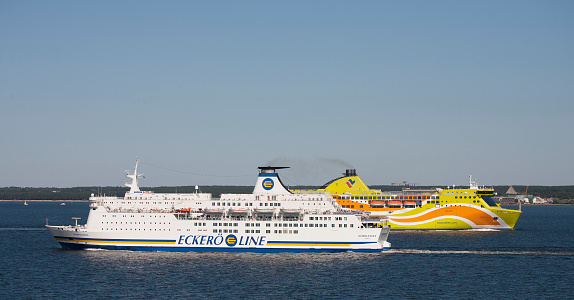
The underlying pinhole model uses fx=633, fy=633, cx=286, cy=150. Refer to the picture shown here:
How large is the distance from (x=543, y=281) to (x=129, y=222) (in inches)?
1268

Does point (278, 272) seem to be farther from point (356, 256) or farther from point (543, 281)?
point (543, 281)

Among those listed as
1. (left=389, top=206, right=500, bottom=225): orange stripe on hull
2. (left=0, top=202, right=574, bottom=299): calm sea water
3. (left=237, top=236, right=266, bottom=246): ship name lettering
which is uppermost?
(left=389, top=206, right=500, bottom=225): orange stripe on hull

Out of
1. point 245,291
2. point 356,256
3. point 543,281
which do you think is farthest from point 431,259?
point 245,291

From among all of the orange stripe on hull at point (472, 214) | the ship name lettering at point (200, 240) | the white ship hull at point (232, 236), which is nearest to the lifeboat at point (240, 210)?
the white ship hull at point (232, 236)

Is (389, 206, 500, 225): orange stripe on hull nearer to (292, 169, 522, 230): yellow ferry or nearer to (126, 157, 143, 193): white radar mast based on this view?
(292, 169, 522, 230): yellow ferry

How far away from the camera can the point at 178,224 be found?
5278cm

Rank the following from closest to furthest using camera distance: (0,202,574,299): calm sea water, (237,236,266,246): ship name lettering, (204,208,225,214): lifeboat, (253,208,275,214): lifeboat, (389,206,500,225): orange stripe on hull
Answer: (0,202,574,299): calm sea water, (237,236,266,246): ship name lettering, (204,208,225,214): lifeboat, (253,208,275,214): lifeboat, (389,206,500,225): orange stripe on hull

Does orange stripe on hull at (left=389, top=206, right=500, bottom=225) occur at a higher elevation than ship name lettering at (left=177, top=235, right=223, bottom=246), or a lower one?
higher

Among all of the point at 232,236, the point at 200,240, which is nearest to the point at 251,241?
the point at 232,236

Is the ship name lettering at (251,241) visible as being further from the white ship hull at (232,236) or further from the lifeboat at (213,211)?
the lifeboat at (213,211)

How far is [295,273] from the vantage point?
144 feet

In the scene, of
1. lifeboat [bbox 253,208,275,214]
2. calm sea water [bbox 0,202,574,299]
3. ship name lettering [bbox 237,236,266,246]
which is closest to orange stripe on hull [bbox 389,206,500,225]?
calm sea water [bbox 0,202,574,299]

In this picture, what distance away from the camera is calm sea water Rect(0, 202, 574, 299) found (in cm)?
3788

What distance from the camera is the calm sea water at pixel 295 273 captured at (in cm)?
3788
